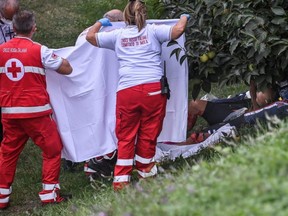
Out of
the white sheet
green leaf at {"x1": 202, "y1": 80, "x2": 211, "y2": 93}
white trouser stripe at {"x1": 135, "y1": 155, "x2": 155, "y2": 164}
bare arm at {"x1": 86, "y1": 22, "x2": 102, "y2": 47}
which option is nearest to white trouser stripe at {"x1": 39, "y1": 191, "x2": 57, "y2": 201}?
the white sheet

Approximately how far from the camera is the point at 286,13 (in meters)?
6.02

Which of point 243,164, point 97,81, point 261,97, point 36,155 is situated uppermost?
point 243,164

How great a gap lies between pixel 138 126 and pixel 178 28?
3.36 feet

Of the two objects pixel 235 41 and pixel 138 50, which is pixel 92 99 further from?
pixel 235 41

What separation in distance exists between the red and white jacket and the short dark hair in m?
0.09

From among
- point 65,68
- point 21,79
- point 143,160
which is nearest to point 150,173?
point 143,160

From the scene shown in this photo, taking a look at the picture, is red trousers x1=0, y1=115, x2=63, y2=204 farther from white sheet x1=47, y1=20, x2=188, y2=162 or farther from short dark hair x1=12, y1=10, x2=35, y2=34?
short dark hair x1=12, y1=10, x2=35, y2=34

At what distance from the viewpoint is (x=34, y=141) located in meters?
6.48

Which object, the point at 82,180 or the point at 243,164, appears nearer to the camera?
the point at 243,164

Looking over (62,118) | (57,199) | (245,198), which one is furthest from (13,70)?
(245,198)

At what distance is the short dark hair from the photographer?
20.5ft

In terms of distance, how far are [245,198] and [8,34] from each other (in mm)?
4675

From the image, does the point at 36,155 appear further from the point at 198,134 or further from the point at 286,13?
the point at 286,13

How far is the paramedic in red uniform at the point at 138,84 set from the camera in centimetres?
623
